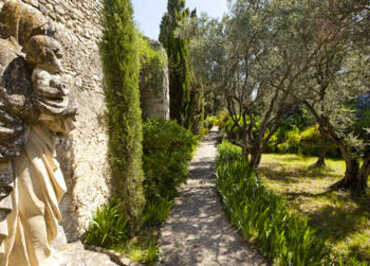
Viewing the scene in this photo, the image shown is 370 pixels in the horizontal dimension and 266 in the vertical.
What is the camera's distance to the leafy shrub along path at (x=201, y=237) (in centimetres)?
328

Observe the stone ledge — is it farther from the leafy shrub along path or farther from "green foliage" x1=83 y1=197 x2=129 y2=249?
the leafy shrub along path

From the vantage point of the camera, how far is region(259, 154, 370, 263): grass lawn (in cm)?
432

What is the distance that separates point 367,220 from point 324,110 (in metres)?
3.49

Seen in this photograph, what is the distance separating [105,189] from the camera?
409cm

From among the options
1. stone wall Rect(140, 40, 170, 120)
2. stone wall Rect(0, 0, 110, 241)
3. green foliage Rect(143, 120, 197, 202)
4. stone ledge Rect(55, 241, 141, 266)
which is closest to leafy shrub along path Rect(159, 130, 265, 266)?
green foliage Rect(143, 120, 197, 202)

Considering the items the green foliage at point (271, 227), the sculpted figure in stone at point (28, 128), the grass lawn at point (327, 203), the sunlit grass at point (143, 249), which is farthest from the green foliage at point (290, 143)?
the sculpted figure in stone at point (28, 128)

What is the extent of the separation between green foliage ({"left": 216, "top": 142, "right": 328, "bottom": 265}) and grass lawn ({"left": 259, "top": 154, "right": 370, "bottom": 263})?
1.02 m

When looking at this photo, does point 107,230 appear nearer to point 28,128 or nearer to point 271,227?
point 28,128

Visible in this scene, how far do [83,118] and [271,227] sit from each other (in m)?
4.02

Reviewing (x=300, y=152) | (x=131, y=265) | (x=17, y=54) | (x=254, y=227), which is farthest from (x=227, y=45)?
(x=300, y=152)

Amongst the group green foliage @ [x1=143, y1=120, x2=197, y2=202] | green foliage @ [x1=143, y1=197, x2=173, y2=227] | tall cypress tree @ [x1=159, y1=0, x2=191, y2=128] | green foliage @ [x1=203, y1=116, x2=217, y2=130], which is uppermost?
tall cypress tree @ [x1=159, y1=0, x2=191, y2=128]

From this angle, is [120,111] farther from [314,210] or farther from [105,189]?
[314,210]

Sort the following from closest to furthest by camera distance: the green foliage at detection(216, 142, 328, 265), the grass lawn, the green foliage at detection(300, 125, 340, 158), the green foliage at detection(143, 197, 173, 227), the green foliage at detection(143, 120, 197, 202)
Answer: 1. the green foliage at detection(216, 142, 328, 265)
2. the grass lawn
3. the green foliage at detection(143, 197, 173, 227)
4. the green foliage at detection(143, 120, 197, 202)
5. the green foliage at detection(300, 125, 340, 158)

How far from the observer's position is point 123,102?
3719mm
